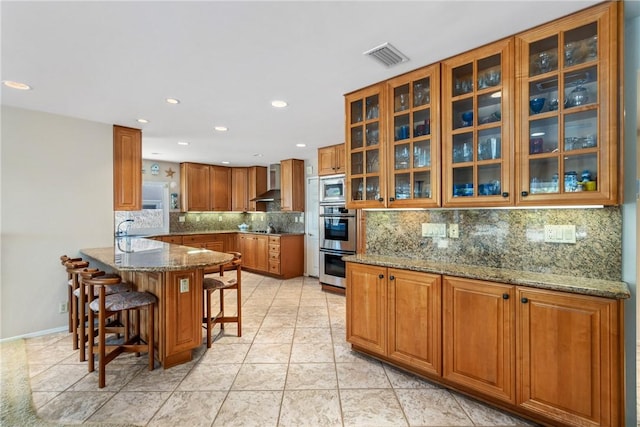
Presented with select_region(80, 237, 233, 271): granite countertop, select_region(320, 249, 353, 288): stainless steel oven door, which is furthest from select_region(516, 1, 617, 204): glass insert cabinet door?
select_region(320, 249, 353, 288): stainless steel oven door

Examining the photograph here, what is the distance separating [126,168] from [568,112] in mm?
4495

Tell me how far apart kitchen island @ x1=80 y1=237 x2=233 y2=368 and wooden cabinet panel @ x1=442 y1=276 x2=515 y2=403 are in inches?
73.9

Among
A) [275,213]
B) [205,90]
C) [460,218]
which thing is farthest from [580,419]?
[275,213]

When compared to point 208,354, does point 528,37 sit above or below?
above

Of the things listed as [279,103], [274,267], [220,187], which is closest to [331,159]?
[279,103]

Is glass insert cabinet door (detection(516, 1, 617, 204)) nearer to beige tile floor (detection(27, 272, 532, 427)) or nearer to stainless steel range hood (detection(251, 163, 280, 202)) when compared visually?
beige tile floor (detection(27, 272, 532, 427))

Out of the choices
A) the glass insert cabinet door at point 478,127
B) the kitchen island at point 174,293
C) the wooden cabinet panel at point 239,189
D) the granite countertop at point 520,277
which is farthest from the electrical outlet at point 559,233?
the wooden cabinet panel at point 239,189

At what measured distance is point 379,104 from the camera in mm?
2566

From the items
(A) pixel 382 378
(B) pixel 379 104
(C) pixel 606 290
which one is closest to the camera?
(C) pixel 606 290

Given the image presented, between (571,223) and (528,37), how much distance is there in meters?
1.22

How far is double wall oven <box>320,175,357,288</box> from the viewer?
15.8ft

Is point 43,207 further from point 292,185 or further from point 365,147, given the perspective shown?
point 292,185

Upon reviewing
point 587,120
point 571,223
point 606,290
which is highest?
point 587,120

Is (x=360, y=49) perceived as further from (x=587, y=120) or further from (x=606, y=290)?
(x=606, y=290)
